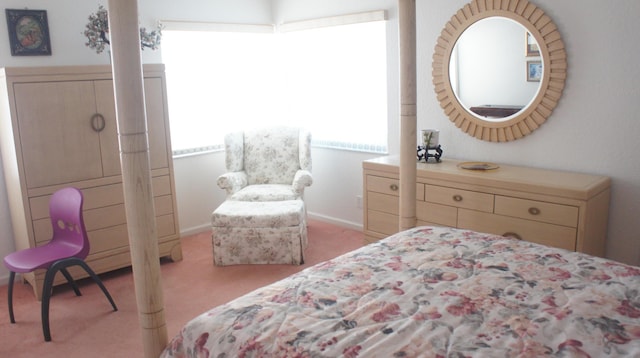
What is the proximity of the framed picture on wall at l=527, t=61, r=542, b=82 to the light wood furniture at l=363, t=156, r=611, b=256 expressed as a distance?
23.4 inches

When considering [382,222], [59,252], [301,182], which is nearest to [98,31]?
[59,252]

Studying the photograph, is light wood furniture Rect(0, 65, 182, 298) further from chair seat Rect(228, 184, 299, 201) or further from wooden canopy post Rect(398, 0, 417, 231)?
wooden canopy post Rect(398, 0, 417, 231)

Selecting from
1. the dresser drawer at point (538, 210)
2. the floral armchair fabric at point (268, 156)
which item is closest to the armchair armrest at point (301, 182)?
the floral armchair fabric at point (268, 156)

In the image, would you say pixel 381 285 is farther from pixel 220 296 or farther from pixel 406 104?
pixel 220 296

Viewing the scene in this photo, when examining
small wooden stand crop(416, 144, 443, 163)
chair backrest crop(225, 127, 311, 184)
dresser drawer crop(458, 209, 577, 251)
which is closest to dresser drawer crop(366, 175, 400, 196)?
small wooden stand crop(416, 144, 443, 163)

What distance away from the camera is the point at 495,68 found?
3.52m

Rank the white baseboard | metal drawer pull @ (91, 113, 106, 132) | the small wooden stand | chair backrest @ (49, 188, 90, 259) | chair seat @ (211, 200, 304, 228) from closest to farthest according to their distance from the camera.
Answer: chair backrest @ (49, 188, 90, 259) < metal drawer pull @ (91, 113, 106, 132) < the small wooden stand < chair seat @ (211, 200, 304, 228) < the white baseboard

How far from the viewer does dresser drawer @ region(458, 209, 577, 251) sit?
9.25 feet

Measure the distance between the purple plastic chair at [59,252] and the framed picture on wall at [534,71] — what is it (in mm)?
2946

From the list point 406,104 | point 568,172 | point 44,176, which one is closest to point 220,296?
point 44,176

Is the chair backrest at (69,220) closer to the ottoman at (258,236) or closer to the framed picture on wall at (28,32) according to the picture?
the ottoman at (258,236)

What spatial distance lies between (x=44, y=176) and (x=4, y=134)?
45cm

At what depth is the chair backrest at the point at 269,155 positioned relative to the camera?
454 cm

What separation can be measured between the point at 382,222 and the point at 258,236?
3.09ft
